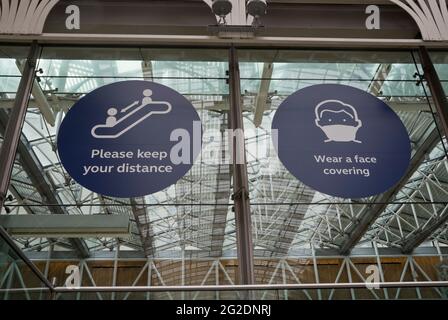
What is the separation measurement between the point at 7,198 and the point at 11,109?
111 cm

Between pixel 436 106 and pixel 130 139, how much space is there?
349 cm

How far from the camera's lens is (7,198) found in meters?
4.86

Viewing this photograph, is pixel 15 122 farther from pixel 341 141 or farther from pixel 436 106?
pixel 436 106

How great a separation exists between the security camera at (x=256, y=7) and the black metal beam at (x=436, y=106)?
6.82 feet

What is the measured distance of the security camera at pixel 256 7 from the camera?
5.60 metres

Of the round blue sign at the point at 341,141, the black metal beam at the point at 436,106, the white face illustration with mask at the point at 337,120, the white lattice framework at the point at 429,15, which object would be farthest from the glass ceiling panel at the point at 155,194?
the white lattice framework at the point at 429,15

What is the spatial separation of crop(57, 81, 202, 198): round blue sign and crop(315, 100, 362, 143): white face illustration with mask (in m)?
1.38

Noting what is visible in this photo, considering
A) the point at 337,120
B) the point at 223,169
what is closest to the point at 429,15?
the point at 337,120

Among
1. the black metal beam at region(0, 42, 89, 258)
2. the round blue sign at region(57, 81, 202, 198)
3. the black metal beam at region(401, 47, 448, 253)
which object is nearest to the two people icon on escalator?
the round blue sign at region(57, 81, 202, 198)

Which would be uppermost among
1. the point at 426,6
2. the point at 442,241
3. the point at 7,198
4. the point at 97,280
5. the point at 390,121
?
the point at 426,6

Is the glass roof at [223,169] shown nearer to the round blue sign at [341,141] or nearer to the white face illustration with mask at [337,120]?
the round blue sign at [341,141]

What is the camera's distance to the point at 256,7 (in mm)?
5633
